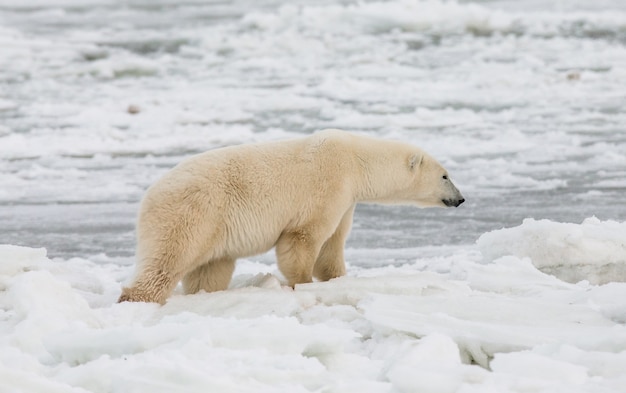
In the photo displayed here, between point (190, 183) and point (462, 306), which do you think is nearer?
point (462, 306)

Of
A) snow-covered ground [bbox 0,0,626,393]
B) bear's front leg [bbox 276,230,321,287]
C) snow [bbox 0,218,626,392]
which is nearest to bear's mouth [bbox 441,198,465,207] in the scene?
snow-covered ground [bbox 0,0,626,393]

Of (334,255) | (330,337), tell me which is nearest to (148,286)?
(334,255)

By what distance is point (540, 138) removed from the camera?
10117mm

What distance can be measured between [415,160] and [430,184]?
0.20 metres

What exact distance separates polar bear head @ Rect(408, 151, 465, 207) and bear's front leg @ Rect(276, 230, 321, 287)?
2.58 ft

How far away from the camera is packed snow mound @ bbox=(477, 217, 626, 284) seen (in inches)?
194

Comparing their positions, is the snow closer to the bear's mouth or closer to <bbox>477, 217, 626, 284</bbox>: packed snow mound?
<bbox>477, 217, 626, 284</bbox>: packed snow mound

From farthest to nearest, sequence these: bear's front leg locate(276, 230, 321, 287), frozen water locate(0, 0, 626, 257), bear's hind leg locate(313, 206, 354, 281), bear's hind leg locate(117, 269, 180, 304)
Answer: frozen water locate(0, 0, 626, 257) < bear's hind leg locate(313, 206, 354, 281) < bear's front leg locate(276, 230, 321, 287) < bear's hind leg locate(117, 269, 180, 304)

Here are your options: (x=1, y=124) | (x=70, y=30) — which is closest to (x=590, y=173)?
(x=1, y=124)

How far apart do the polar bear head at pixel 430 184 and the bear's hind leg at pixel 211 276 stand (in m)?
1.11

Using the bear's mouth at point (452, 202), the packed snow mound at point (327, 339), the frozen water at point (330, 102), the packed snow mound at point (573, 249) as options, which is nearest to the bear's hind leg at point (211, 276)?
the packed snow mound at point (327, 339)

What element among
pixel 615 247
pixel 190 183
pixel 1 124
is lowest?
pixel 1 124

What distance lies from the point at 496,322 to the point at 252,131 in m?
7.36

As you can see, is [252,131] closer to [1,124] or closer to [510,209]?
[1,124]
